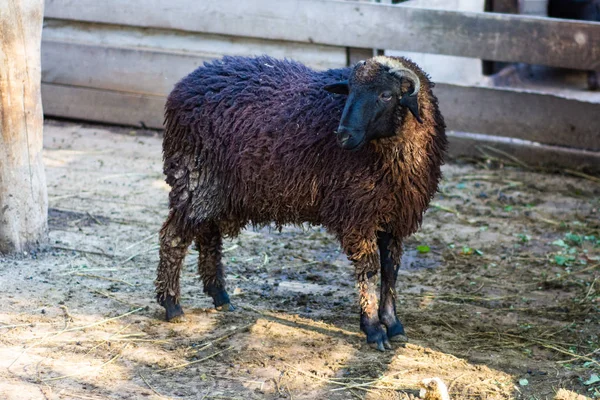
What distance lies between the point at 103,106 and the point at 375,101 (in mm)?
6097

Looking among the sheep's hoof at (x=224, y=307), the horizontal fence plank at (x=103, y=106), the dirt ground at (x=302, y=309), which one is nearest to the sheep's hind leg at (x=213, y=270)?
the sheep's hoof at (x=224, y=307)

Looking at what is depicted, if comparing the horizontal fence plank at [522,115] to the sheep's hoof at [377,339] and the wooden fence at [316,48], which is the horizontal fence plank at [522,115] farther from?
the sheep's hoof at [377,339]

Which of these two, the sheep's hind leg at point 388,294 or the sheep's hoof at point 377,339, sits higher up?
the sheep's hind leg at point 388,294

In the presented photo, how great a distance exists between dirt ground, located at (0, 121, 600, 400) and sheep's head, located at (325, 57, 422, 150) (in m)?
1.30

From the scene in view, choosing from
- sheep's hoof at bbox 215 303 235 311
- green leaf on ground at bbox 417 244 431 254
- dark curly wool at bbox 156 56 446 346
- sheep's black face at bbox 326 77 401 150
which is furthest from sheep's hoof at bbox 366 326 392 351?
green leaf on ground at bbox 417 244 431 254

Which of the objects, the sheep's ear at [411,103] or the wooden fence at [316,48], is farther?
the wooden fence at [316,48]

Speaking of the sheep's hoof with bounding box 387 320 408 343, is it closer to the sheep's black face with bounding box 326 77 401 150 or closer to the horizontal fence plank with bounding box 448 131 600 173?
the sheep's black face with bounding box 326 77 401 150

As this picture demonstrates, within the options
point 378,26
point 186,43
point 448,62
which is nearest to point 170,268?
point 378,26

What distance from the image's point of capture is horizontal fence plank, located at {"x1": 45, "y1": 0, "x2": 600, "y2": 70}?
26.5 feet

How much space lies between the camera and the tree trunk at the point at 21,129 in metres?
5.70

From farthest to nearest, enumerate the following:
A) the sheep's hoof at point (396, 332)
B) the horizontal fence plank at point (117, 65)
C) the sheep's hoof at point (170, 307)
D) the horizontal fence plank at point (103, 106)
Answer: the horizontal fence plank at point (103, 106) → the horizontal fence plank at point (117, 65) → the sheep's hoof at point (170, 307) → the sheep's hoof at point (396, 332)

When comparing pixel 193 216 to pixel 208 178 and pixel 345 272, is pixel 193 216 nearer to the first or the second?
pixel 208 178

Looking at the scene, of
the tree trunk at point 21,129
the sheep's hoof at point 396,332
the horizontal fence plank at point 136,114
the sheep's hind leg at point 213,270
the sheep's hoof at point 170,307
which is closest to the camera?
the sheep's hoof at point 396,332

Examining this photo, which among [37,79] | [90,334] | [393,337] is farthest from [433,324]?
[37,79]
